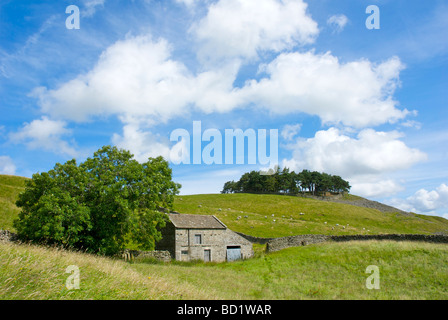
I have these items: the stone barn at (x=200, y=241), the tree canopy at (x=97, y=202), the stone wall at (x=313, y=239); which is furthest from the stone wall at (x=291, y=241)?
the tree canopy at (x=97, y=202)

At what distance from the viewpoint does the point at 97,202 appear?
1251 inches

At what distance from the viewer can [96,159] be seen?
33875 mm

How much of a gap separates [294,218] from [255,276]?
5763 centimetres

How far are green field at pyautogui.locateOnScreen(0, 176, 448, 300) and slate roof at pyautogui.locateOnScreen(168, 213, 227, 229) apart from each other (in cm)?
556

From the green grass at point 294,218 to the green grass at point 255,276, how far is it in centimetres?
2348

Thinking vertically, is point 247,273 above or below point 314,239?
below

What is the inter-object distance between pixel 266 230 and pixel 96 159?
42.4m

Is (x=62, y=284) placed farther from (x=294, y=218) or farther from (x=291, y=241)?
(x=294, y=218)

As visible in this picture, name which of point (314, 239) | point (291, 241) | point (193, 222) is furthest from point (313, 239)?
point (193, 222)

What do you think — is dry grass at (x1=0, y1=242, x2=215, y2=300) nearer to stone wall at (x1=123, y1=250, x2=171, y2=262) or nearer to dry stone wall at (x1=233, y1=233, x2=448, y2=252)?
stone wall at (x1=123, y1=250, x2=171, y2=262)

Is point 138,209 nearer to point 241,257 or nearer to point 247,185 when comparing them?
point 241,257

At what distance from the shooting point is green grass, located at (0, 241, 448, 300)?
1156 centimetres

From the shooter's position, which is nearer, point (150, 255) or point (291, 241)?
point (150, 255)
